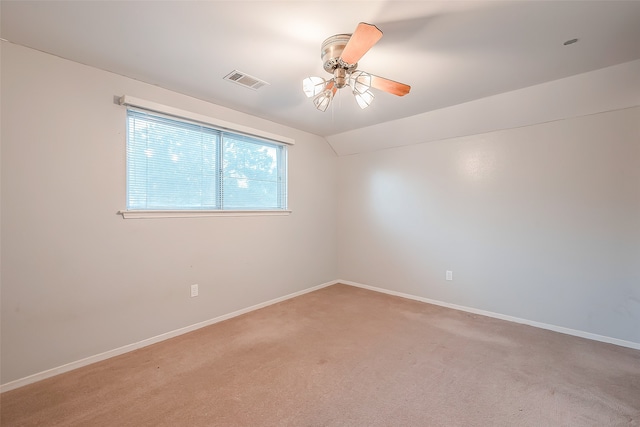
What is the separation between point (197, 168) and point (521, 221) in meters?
3.54

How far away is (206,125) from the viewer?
9.71 ft

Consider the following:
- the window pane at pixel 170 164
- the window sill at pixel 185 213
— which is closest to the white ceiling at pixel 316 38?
the window pane at pixel 170 164

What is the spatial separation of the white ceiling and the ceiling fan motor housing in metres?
0.05

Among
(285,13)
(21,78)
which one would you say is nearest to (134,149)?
(21,78)

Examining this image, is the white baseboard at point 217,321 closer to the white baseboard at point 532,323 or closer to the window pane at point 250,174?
the white baseboard at point 532,323

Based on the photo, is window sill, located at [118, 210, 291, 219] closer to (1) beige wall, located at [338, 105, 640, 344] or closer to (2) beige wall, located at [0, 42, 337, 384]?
(2) beige wall, located at [0, 42, 337, 384]

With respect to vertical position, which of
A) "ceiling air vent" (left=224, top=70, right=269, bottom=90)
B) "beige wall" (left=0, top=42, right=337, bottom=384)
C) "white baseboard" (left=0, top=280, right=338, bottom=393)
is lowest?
"white baseboard" (left=0, top=280, right=338, bottom=393)

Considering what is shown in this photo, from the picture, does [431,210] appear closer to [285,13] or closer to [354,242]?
[354,242]

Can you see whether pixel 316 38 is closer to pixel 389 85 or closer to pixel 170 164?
pixel 389 85

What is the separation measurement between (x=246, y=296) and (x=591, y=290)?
11.7 feet

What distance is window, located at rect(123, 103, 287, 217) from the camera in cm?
253

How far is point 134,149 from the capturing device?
8.17 ft

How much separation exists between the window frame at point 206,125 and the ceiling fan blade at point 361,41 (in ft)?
6.04

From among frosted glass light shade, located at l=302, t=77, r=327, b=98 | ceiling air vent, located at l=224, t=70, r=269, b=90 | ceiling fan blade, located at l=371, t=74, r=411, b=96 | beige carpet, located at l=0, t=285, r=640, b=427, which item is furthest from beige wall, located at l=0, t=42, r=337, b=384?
ceiling fan blade, located at l=371, t=74, r=411, b=96
